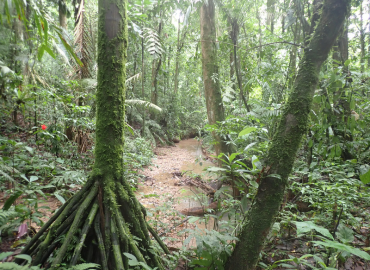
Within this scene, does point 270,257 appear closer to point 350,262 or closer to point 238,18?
point 350,262

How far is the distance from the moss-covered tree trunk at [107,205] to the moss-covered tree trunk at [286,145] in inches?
32.6

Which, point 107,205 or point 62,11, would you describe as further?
point 62,11

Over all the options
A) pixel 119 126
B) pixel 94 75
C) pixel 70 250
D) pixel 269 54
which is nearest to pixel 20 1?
pixel 119 126

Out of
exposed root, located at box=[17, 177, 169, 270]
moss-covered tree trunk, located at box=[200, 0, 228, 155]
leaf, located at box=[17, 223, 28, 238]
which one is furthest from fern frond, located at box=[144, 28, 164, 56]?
leaf, located at box=[17, 223, 28, 238]

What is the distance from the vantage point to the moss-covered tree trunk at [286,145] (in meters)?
1.70

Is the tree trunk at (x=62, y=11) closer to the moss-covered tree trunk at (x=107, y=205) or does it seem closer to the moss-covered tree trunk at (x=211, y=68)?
the moss-covered tree trunk at (x=211, y=68)

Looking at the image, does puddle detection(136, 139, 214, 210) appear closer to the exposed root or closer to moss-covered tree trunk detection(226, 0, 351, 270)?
the exposed root

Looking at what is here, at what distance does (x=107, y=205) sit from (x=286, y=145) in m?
1.64

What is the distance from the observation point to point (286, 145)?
174cm

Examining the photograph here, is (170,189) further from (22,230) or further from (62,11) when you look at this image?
(62,11)

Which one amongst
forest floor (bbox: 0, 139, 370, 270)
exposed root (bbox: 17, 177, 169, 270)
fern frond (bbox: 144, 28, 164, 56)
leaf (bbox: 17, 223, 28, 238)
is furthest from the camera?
fern frond (bbox: 144, 28, 164, 56)

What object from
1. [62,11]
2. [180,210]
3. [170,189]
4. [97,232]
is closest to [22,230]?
[97,232]

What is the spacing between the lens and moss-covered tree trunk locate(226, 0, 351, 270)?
1699 mm

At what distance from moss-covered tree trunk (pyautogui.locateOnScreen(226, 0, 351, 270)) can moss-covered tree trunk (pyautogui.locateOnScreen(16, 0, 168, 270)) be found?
2.71 ft
